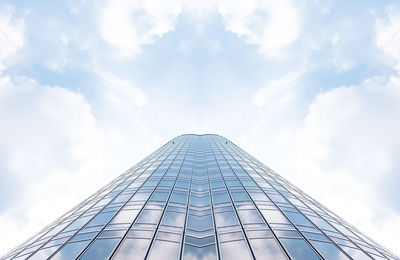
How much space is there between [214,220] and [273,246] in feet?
16.3

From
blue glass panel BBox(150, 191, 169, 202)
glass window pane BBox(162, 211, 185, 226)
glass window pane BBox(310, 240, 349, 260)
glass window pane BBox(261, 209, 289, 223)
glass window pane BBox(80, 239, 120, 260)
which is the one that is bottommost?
glass window pane BBox(310, 240, 349, 260)

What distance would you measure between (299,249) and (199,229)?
19.8ft

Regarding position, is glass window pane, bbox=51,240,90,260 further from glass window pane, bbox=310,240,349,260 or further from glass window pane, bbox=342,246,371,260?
glass window pane, bbox=342,246,371,260

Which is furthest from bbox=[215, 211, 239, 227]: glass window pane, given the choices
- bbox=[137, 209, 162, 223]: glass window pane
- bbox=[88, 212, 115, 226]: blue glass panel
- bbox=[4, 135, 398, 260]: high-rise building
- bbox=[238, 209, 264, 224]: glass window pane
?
bbox=[88, 212, 115, 226]: blue glass panel

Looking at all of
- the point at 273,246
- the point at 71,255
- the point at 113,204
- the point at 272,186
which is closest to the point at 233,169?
the point at 272,186

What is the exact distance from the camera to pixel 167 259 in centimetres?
1180

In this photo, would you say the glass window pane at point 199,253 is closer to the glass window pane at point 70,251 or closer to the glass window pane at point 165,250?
the glass window pane at point 165,250

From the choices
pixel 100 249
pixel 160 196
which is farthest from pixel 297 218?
pixel 100 249

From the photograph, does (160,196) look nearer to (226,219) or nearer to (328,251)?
(226,219)

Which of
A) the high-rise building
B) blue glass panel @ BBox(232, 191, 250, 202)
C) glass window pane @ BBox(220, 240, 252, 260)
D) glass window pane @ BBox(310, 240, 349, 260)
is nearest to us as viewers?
glass window pane @ BBox(220, 240, 252, 260)

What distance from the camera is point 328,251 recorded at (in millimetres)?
12711

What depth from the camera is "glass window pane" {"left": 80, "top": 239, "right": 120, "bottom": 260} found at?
11.9 m

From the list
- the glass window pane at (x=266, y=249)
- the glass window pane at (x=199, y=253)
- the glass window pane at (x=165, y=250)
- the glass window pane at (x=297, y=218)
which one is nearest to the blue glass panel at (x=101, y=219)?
the glass window pane at (x=165, y=250)

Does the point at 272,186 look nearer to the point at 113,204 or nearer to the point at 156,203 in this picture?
the point at 156,203
